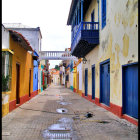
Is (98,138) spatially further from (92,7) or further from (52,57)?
(52,57)

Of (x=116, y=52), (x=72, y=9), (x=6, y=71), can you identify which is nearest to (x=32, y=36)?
(x=72, y=9)

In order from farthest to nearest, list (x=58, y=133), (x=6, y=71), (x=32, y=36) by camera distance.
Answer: (x=32, y=36) < (x=6, y=71) < (x=58, y=133)

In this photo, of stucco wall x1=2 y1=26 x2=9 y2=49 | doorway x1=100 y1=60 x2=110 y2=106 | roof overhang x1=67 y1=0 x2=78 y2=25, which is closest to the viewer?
stucco wall x1=2 y1=26 x2=9 y2=49

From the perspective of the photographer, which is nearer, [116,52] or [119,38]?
[119,38]

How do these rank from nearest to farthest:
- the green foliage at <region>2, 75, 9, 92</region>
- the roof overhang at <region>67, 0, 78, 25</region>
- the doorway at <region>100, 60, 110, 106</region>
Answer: the green foliage at <region>2, 75, 9, 92</region> → the doorway at <region>100, 60, 110, 106</region> → the roof overhang at <region>67, 0, 78, 25</region>

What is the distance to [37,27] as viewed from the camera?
2277 cm

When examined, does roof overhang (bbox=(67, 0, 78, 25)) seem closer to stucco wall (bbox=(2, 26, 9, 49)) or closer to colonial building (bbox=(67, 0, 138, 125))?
colonial building (bbox=(67, 0, 138, 125))

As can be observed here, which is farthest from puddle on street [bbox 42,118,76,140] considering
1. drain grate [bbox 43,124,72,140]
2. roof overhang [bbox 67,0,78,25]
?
roof overhang [bbox 67,0,78,25]

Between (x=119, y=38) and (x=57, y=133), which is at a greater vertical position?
(x=119, y=38)

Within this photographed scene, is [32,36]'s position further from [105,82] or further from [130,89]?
[130,89]

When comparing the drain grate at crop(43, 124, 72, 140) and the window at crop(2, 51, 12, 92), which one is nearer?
the drain grate at crop(43, 124, 72, 140)

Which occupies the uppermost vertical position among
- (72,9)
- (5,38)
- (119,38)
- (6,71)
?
(72,9)

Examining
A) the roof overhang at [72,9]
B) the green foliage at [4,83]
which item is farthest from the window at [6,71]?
the roof overhang at [72,9]

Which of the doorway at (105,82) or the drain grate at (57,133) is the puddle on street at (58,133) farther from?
the doorway at (105,82)
